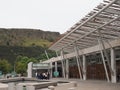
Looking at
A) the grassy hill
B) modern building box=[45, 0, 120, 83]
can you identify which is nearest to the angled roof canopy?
modern building box=[45, 0, 120, 83]

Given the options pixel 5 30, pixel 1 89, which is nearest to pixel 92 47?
pixel 1 89

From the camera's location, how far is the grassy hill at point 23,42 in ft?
485

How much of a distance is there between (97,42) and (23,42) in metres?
134

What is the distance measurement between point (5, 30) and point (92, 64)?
428 feet

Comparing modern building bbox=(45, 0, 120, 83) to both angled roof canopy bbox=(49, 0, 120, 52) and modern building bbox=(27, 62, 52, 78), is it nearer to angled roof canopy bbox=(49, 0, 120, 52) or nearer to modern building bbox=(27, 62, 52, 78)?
angled roof canopy bbox=(49, 0, 120, 52)

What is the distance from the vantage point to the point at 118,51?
1512 inches

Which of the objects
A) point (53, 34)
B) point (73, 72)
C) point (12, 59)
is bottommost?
point (73, 72)

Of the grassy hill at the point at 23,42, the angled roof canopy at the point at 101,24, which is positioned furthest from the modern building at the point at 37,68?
the grassy hill at the point at 23,42

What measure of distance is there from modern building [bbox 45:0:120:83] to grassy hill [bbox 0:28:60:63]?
88153mm

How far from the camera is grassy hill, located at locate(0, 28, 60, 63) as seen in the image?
147750 mm

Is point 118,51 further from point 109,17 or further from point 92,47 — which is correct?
point 109,17

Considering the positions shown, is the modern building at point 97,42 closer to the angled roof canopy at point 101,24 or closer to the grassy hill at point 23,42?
the angled roof canopy at point 101,24

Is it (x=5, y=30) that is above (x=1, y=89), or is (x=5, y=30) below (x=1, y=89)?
above

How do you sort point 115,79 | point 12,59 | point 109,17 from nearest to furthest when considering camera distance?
1. point 109,17
2. point 115,79
3. point 12,59
